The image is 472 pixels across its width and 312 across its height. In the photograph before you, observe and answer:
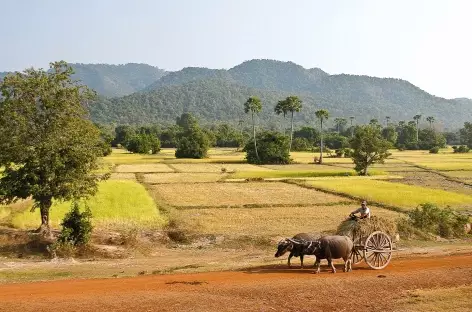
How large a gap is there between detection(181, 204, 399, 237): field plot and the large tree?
29.1ft

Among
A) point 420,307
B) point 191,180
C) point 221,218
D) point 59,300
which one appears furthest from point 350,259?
point 191,180

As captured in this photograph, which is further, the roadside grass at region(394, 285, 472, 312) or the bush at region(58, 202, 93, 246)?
the bush at region(58, 202, 93, 246)

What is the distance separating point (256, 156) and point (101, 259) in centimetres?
8119

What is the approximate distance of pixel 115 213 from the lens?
36.2 m

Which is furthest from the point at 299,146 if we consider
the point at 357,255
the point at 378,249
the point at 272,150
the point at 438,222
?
the point at 378,249

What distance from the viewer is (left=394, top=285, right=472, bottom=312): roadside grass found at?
544 inches

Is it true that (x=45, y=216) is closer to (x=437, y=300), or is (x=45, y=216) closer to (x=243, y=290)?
(x=243, y=290)

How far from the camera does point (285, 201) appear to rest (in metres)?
44.4

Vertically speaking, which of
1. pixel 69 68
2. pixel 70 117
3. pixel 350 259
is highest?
pixel 69 68

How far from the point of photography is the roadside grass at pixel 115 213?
106 feet

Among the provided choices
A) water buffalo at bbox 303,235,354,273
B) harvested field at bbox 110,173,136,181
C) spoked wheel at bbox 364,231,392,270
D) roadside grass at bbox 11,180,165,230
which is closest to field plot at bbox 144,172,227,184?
harvested field at bbox 110,173,136,181

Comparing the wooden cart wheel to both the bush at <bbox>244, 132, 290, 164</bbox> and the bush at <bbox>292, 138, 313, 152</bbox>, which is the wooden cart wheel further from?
the bush at <bbox>292, 138, 313, 152</bbox>

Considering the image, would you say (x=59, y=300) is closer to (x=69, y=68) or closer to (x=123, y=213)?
(x=69, y=68)

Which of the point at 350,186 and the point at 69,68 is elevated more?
the point at 69,68
